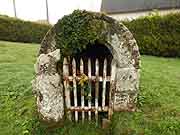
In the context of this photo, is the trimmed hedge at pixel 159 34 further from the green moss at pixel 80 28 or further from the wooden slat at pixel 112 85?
the green moss at pixel 80 28

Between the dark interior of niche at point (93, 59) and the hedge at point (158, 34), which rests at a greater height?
the hedge at point (158, 34)

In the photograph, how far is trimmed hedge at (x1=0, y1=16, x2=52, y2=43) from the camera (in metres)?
21.0

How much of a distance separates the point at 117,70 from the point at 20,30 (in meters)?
15.2

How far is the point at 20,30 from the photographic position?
21.4 meters

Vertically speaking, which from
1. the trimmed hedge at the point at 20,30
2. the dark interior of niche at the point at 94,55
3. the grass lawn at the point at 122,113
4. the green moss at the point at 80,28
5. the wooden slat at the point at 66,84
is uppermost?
the trimmed hedge at the point at 20,30

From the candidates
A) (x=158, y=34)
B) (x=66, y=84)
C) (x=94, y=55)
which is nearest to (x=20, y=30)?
(x=158, y=34)

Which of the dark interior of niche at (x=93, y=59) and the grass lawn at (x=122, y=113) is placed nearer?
the grass lawn at (x=122, y=113)

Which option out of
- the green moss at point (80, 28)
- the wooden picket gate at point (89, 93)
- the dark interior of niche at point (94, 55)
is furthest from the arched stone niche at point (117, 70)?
the dark interior of niche at point (94, 55)

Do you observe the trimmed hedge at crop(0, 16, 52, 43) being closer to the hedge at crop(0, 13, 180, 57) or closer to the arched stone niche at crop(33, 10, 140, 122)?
the hedge at crop(0, 13, 180, 57)

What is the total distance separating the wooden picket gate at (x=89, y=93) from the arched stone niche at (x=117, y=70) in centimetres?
15

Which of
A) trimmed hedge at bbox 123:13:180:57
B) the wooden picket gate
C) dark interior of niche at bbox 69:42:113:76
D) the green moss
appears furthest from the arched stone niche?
trimmed hedge at bbox 123:13:180:57

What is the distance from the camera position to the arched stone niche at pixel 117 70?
713cm

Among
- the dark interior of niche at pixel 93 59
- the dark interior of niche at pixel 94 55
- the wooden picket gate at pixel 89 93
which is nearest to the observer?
the wooden picket gate at pixel 89 93

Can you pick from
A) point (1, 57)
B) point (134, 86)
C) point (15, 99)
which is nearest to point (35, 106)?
point (15, 99)
